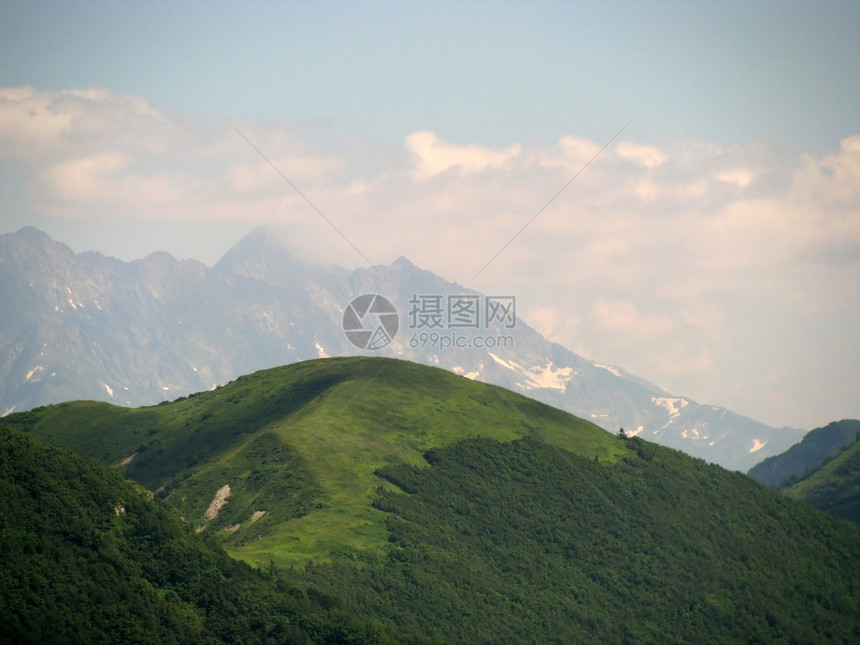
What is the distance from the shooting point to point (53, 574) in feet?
497

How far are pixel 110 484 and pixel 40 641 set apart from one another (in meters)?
45.8

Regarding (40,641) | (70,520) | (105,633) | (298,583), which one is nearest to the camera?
(40,641)

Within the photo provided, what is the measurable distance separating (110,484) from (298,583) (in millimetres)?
40932

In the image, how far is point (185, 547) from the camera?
178750 millimetres

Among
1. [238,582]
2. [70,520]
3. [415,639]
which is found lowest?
[415,639]

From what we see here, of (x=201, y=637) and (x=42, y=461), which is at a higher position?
(x=42, y=461)

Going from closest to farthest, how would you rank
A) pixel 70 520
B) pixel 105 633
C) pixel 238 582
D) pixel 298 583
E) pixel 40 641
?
pixel 40 641
pixel 105 633
pixel 70 520
pixel 238 582
pixel 298 583

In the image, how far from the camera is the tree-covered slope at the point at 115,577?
147000mm

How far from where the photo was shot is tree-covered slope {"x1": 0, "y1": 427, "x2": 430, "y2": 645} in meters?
147

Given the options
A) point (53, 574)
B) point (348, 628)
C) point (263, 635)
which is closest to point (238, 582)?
point (263, 635)

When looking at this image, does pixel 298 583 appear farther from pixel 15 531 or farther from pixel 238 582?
pixel 15 531

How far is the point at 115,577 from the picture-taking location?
530 feet

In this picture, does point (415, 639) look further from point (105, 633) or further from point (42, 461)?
point (42, 461)

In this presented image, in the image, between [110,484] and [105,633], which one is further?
[110,484]
